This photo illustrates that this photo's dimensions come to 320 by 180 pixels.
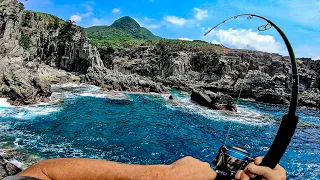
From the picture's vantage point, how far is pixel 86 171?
173 cm

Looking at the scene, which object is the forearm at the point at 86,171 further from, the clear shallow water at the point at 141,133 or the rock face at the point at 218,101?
the rock face at the point at 218,101

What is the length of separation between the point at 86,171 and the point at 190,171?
0.73 m

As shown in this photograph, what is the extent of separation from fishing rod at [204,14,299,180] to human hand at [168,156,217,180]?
27 cm

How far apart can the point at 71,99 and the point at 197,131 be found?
21606 mm

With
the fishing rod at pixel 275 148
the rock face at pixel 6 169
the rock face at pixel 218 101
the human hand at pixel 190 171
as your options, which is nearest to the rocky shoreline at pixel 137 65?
the rock face at pixel 218 101

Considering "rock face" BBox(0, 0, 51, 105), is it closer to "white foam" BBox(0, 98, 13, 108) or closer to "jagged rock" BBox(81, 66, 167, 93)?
"white foam" BBox(0, 98, 13, 108)

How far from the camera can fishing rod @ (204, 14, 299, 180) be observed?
191 centimetres

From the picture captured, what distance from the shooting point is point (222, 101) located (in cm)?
4106

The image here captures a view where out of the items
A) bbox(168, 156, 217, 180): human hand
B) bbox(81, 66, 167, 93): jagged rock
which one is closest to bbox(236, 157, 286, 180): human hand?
bbox(168, 156, 217, 180): human hand

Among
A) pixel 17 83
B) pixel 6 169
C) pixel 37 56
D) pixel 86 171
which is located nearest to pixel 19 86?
pixel 17 83

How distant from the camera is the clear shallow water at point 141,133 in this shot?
18672mm

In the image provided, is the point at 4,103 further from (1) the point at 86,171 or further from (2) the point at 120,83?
(1) the point at 86,171

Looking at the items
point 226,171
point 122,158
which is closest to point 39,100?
point 122,158

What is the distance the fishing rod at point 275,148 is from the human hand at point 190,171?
266 mm
